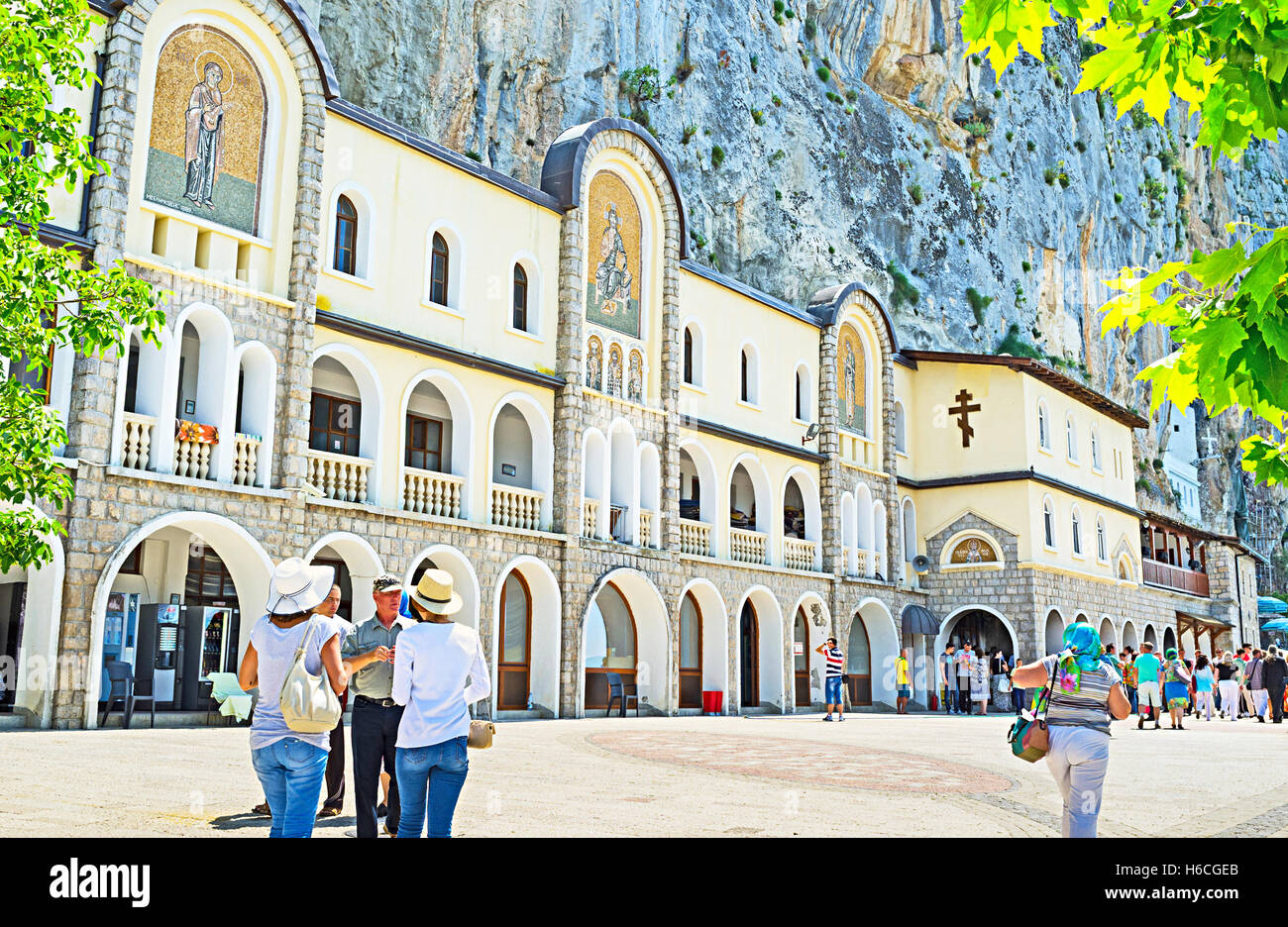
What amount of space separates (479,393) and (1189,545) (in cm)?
3736

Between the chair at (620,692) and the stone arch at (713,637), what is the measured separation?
225 cm

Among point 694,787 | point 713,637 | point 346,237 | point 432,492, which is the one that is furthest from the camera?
point 713,637

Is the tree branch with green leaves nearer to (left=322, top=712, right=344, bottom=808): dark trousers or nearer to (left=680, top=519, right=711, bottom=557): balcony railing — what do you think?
(left=322, top=712, right=344, bottom=808): dark trousers

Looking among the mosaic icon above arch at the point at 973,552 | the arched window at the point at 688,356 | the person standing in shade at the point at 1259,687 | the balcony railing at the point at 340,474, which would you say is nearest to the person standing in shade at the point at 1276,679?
the person standing in shade at the point at 1259,687

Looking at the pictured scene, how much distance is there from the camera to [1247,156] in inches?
2899

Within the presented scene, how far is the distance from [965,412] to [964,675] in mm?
8281

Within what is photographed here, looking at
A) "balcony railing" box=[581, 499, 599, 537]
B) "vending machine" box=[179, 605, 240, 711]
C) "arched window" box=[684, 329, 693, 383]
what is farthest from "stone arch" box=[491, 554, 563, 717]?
"arched window" box=[684, 329, 693, 383]

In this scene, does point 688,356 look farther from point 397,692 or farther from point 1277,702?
point 397,692

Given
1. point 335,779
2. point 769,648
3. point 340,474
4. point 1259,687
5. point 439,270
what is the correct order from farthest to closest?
1. point 769,648
2. point 1259,687
3. point 439,270
4. point 340,474
5. point 335,779

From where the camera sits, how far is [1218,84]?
4.50 meters

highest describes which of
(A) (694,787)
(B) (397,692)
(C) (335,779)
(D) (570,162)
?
(D) (570,162)

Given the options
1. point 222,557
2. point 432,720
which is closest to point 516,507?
point 222,557

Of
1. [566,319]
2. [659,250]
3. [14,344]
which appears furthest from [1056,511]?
[14,344]
